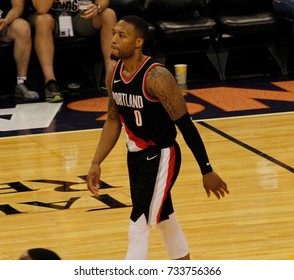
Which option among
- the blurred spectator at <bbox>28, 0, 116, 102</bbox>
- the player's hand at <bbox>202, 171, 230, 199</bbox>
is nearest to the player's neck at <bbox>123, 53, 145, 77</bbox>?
the player's hand at <bbox>202, 171, 230, 199</bbox>

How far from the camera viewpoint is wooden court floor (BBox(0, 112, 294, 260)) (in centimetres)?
670

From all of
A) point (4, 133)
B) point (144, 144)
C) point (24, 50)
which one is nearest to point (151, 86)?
point (144, 144)

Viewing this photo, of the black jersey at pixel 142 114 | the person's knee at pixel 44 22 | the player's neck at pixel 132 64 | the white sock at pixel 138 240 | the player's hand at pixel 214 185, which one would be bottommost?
the person's knee at pixel 44 22

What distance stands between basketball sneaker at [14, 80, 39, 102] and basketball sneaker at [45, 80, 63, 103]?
129 mm

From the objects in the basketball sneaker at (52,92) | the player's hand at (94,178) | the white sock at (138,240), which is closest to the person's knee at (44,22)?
the basketball sneaker at (52,92)

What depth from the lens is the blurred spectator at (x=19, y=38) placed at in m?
11.2

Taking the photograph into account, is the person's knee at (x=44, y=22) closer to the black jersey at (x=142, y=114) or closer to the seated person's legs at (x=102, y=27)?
the seated person's legs at (x=102, y=27)

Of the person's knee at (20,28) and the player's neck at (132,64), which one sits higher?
the player's neck at (132,64)

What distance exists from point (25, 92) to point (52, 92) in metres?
0.29

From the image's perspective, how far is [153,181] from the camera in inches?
221

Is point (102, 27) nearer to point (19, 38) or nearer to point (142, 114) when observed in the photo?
point (19, 38)

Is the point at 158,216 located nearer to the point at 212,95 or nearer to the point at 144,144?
the point at 144,144

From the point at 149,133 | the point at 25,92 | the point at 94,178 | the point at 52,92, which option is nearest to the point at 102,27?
the point at 52,92

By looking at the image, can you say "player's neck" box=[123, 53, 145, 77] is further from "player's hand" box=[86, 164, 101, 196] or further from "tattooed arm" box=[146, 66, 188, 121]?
"player's hand" box=[86, 164, 101, 196]
